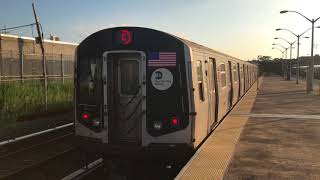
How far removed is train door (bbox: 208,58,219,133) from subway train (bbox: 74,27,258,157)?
128 centimetres

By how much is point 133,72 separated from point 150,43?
0.69 m

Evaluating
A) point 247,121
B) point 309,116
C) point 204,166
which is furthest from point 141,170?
point 309,116

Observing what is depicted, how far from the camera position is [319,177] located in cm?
678

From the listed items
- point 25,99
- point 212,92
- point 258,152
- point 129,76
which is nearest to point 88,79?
point 129,76

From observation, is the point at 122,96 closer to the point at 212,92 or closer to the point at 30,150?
the point at 212,92

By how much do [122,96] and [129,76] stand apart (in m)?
0.43

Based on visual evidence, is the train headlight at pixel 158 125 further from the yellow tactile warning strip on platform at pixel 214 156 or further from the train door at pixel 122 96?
the yellow tactile warning strip on platform at pixel 214 156

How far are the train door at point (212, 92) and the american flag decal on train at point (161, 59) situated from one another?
2.19 m

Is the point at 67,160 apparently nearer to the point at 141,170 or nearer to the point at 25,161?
the point at 25,161

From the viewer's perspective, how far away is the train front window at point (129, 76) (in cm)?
785

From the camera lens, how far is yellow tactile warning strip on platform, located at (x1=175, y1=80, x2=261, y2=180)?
6.82 meters

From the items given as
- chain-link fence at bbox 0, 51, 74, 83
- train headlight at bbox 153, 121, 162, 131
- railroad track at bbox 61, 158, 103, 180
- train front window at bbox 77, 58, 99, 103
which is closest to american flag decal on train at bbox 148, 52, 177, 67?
train headlight at bbox 153, 121, 162, 131

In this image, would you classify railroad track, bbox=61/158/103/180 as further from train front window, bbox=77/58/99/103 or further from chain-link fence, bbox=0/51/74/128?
chain-link fence, bbox=0/51/74/128

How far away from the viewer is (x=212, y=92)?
33.0 feet
